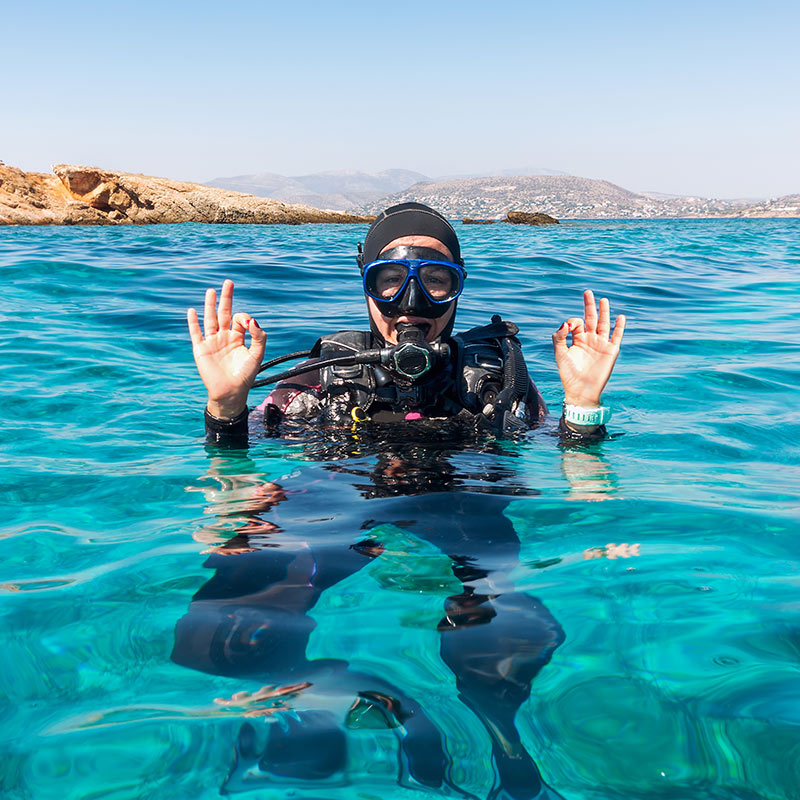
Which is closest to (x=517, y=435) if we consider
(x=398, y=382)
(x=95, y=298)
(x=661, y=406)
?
(x=398, y=382)

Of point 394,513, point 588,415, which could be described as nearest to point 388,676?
point 394,513

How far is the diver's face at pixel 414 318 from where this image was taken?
341 centimetres

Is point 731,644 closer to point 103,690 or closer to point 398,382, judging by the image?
point 103,690

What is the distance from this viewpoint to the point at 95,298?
347 inches

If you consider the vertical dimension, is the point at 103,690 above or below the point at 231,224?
below

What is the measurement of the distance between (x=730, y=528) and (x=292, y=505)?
5.41 ft

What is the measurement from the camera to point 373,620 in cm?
201

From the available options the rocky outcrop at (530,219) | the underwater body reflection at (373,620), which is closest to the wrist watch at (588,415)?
the underwater body reflection at (373,620)

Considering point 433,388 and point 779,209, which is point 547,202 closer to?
point 779,209

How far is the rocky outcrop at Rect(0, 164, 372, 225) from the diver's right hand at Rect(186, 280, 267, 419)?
2904 cm

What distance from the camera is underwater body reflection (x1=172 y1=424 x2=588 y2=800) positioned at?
4.96ft

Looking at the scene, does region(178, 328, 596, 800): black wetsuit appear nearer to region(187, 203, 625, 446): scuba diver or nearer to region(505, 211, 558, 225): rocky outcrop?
region(187, 203, 625, 446): scuba diver

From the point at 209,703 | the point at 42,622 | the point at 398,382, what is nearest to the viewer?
the point at 209,703

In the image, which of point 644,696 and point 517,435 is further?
point 517,435
